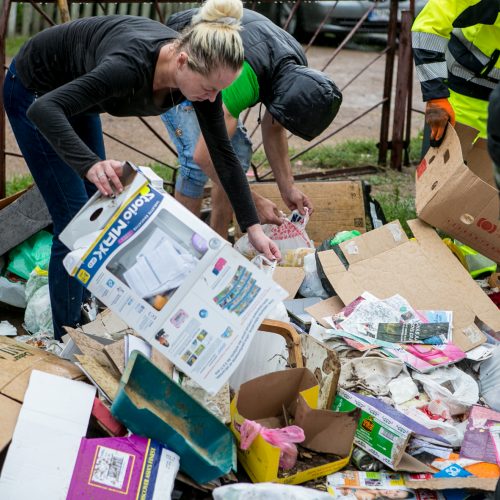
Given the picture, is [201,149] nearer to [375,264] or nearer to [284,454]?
[375,264]

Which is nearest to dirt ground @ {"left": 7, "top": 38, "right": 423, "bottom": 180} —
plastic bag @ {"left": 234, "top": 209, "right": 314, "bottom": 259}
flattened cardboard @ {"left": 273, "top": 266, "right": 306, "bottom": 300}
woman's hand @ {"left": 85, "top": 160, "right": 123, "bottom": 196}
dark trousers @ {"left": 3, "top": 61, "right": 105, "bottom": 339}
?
plastic bag @ {"left": 234, "top": 209, "right": 314, "bottom": 259}

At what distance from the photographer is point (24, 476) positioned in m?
2.11

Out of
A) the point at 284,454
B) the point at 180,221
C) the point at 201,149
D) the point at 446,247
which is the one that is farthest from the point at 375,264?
the point at 180,221

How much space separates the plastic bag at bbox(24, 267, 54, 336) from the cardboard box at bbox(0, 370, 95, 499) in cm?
93

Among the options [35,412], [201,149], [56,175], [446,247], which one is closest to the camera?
[35,412]

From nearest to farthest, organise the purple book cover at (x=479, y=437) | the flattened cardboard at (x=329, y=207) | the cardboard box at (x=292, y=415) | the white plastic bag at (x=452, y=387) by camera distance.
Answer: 1. the cardboard box at (x=292, y=415)
2. the purple book cover at (x=479, y=437)
3. the white plastic bag at (x=452, y=387)
4. the flattened cardboard at (x=329, y=207)

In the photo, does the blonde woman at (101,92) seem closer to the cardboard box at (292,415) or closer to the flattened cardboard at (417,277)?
the cardboard box at (292,415)

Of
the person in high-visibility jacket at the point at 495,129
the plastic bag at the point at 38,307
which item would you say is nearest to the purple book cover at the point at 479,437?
the person in high-visibility jacket at the point at 495,129

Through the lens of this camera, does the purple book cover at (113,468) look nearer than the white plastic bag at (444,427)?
Yes

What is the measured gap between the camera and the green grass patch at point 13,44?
7.98 metres

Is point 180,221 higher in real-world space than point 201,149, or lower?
higher

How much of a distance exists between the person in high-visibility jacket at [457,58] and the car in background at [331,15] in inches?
238

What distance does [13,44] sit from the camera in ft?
27.3

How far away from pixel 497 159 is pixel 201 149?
141 centimetres
